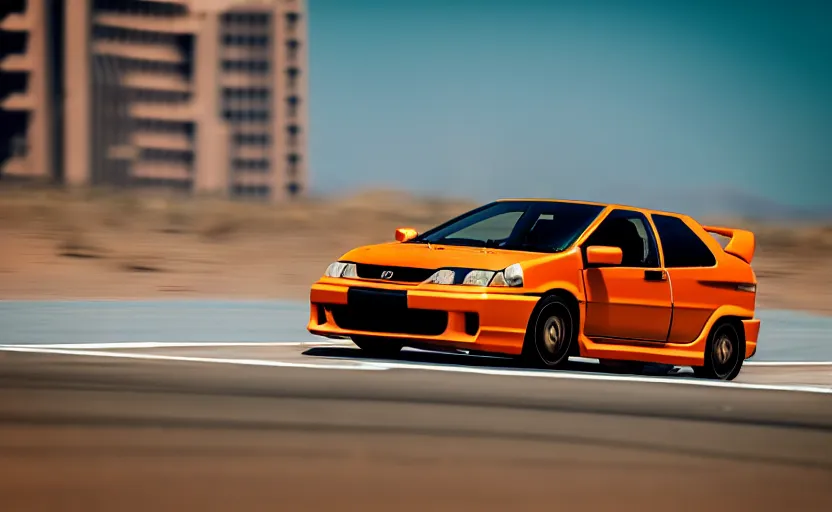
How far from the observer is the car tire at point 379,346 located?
578 inches

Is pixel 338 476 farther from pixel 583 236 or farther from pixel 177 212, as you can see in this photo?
pixel 177 212

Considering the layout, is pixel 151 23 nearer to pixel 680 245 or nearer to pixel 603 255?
pixel 680 245

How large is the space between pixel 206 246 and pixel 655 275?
81.7 feet

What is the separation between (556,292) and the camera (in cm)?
1409

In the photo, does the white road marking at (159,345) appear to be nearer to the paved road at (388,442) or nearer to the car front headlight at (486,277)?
the paved road at (388,442)

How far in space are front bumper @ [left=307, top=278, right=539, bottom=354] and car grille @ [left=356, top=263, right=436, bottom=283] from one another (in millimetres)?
81

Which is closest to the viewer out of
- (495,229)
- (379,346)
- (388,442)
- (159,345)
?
(388,442)

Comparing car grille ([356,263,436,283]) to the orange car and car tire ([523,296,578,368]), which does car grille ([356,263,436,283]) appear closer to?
the orange car

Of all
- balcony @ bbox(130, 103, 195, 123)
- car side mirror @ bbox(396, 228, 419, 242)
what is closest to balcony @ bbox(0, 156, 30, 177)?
balcony @ bbox(130, 103, 195, 123)

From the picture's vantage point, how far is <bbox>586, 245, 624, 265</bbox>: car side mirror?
14172 mm

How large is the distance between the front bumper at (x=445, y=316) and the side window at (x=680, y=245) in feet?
6.12

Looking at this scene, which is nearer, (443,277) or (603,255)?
(443,277)

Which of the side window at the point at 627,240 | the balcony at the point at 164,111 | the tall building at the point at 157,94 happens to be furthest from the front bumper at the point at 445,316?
the balcony at the point at 164,111

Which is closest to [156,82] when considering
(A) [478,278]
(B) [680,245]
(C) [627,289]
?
→ (B) [680,245]
